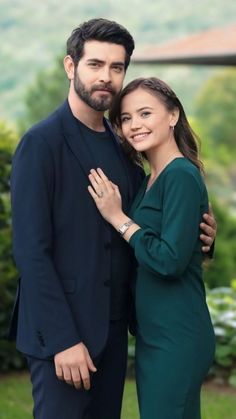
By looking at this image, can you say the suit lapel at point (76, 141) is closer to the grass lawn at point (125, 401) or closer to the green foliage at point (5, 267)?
the grass lawn at point (125, 401)

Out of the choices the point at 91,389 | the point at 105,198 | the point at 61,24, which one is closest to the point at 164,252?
the point at 105,198

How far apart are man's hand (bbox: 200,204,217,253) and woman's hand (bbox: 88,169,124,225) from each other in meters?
0.29

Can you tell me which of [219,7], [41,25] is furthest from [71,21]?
[219,7]

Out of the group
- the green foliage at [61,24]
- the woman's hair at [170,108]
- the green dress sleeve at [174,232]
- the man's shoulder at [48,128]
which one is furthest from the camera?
the green foliage at [61,24]

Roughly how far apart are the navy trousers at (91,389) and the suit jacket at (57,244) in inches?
3.7

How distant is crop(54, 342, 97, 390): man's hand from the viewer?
9.66ft

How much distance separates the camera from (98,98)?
305cm

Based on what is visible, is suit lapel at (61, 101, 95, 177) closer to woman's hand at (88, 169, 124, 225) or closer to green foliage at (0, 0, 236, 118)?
woman's hand at (88, 169, 124, 225)

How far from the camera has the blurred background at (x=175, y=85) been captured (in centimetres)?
616

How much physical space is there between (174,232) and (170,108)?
1.60ft

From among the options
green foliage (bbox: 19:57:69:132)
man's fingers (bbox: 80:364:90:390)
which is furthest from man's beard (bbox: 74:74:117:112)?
green foliage (bbox: 19:57:69:132)

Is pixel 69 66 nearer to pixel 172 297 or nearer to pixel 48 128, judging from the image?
pixel 48 128

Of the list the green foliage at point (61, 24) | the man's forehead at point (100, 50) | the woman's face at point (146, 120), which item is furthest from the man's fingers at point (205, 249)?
the green foliage at point (61, 24)

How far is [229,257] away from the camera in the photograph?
29.7 feet
